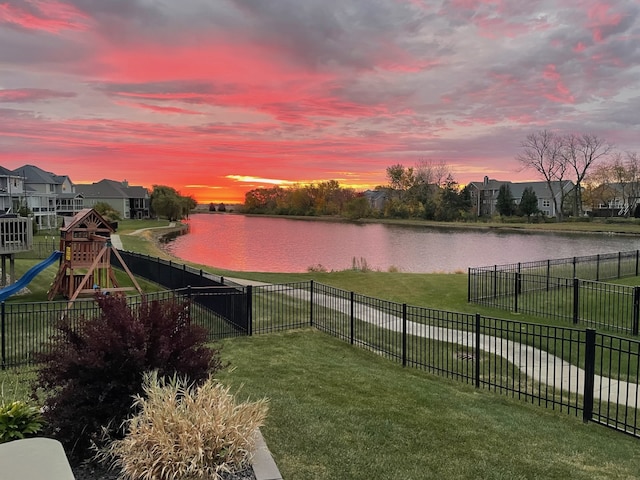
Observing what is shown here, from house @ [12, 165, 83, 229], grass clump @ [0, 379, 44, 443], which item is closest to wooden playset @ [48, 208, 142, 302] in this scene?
grass clump @ [0, 379, 44, 443]

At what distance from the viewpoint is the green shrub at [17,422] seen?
436 cm

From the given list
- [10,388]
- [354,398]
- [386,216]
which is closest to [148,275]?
[10,388]

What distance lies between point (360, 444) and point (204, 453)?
6.54ft

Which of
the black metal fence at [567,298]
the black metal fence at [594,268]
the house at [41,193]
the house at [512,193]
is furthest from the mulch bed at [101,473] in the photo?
the house at [512,193]

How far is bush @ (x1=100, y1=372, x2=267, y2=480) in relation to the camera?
3.92 meters

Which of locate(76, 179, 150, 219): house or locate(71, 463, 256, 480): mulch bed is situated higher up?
locate(76, 179, 150, 219): house

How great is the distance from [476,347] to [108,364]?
6.10 meters

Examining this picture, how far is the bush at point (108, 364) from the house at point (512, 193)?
105704 mm

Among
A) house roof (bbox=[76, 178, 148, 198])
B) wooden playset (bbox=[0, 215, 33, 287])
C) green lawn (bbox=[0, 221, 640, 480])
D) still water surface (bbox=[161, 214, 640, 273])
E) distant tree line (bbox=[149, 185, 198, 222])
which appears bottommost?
still water surface (bbox=[161, 214, 640, 273])

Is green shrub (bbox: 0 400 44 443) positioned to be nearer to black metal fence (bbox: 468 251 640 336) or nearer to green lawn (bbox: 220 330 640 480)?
green lawn (bbox: 220 330 640 480)

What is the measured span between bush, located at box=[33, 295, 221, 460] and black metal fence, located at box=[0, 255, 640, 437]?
2.63 meters

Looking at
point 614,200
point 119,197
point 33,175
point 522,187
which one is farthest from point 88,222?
point 614,200

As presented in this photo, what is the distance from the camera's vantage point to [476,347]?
8328mm

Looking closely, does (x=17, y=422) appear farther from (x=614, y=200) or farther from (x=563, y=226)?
(x=614, y=200)
